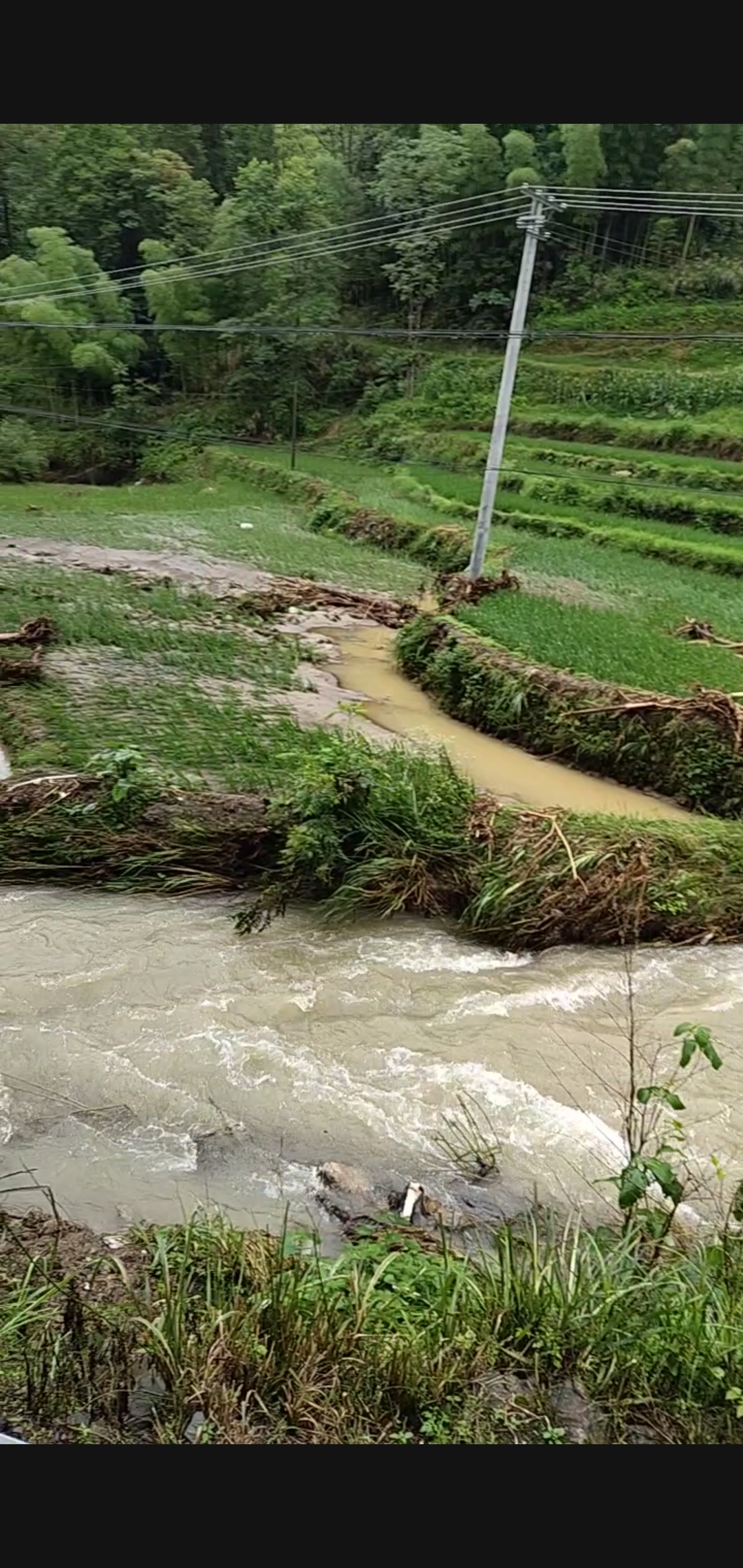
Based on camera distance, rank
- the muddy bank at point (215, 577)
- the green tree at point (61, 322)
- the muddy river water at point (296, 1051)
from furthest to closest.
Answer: the green tree at point (61, 322) < the muddy bank at point (215, 577) < the muddy river water at point (296, 1051)

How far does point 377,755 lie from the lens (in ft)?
25.6

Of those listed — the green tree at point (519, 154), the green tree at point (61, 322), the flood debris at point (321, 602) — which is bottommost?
the flood debris at point (321, 602)

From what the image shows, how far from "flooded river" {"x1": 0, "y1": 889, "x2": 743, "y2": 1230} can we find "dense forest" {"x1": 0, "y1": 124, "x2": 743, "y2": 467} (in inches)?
1175

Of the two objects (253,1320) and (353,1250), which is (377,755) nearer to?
(353,1250)

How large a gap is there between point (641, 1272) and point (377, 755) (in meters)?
4.89

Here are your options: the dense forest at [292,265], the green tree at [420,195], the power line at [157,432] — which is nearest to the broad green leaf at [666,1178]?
the dense forest at [292,265]

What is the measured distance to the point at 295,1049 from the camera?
18.7ft

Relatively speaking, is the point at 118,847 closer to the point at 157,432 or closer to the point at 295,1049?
the point at 295,1049

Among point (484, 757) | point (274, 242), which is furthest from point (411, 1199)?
point (274, 242)

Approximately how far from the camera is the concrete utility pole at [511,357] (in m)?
12.3

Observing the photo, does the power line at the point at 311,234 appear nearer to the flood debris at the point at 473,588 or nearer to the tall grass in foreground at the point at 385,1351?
the flood debris at the point at 473,588

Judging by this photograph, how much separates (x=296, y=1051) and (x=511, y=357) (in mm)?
10903

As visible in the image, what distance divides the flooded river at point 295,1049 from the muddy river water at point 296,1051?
0.5 inches

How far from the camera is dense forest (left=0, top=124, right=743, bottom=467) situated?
34.7 m
